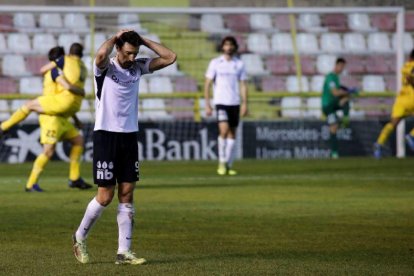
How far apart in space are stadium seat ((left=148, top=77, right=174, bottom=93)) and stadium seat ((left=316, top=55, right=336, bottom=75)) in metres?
4.10

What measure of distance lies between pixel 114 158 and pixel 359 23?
2326 centimetres

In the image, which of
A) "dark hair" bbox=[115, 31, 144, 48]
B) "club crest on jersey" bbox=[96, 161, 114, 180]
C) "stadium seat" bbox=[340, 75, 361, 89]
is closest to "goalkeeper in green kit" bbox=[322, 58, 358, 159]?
"stadium seat" bbox=[340, 75, 361, 89]

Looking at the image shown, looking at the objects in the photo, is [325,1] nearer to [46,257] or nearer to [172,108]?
[172,108]

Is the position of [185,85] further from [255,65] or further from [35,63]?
[35,63]

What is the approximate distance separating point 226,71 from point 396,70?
9073 millimetres

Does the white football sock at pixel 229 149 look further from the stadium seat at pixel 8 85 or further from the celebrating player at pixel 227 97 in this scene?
the stadium seat at pixel 8 85

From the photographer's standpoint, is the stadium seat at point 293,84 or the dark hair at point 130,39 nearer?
the dark hair at point 130,39

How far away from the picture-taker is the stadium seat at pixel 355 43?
3203 cm

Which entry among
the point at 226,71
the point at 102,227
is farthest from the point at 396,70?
the point at 102,227

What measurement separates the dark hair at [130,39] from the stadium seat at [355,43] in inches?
901

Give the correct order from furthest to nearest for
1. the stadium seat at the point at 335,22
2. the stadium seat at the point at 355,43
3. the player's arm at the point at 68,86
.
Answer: the stadium seat at the point at 335,22
the stadium seat at the point at 355,43
the player's arm at the point at 68,86

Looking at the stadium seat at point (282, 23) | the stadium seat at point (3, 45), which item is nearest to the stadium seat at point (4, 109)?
the stadium seat at point (3, 45)

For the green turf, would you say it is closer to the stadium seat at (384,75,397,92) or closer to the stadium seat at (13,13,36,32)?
the stadium seat at (13,13,36,32)

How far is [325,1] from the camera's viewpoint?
33562mm
